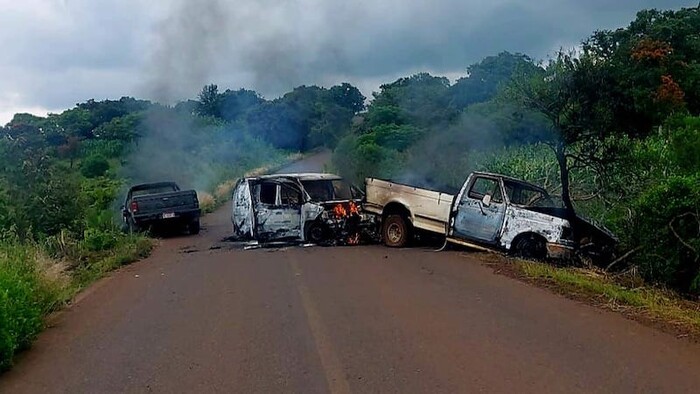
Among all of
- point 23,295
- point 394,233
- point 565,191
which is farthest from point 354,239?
point 23,295

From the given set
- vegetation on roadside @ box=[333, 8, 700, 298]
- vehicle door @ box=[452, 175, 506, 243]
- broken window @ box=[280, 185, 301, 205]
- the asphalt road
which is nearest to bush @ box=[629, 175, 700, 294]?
vegetation on roadside @ box=[333, 8, 700, 298]

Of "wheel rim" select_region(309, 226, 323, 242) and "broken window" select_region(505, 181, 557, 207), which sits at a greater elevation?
"broken window" select_region(505, 181, 557, 207)

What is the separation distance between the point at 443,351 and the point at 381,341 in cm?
77

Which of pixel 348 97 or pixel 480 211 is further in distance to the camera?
pixel 348 97

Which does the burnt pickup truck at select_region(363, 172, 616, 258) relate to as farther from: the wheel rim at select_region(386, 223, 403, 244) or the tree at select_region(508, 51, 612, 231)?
the tree at select_region(508, 51, 612, 231)

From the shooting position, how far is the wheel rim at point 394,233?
18266 mm

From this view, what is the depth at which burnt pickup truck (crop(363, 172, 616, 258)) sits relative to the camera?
14.9 m

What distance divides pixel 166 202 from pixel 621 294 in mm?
15957

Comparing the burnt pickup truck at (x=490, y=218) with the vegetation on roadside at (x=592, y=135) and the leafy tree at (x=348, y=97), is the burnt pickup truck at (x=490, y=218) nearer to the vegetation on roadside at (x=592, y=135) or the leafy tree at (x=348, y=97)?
the vegetation on roadside at (x=592, y=135)

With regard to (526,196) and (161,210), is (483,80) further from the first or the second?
(526,196)

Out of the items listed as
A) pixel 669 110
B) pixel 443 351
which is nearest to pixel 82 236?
pixel 443 351

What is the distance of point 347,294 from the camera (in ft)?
37.3

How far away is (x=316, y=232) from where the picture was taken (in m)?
19.4

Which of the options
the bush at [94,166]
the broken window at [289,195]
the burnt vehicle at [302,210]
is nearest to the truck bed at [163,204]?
the burnt vehicle at [302,210]
